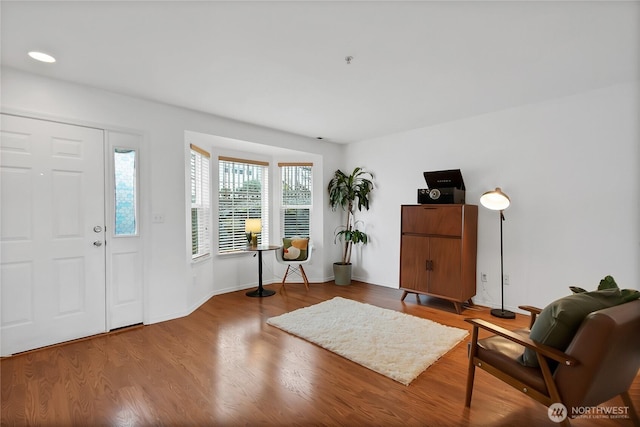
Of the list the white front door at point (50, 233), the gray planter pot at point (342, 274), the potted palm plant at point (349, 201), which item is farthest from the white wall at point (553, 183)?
the white front door at point (50, 233)

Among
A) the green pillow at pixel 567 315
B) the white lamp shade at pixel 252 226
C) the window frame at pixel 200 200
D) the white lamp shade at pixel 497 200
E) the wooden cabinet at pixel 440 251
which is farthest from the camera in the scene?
the white lamp shade at pixel 252 226

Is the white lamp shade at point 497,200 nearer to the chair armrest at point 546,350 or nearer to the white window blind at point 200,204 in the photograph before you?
the chair armrest at point 546,350

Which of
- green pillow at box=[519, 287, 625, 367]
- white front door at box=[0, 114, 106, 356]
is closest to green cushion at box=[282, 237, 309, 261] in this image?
white front door at box=[0, 114, 106, 356]

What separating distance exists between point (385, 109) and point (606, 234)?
2666mm

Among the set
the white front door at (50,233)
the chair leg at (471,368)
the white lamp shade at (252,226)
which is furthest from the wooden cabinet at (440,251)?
the white front door at (50,233)

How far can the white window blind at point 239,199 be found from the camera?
4.77 meters

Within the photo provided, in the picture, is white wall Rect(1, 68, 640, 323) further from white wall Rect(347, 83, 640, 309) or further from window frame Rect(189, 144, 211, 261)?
window frame Rect(189, 144, 211, 261)

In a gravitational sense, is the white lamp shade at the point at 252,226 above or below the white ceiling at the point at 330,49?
below

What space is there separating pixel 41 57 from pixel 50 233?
1.52 m

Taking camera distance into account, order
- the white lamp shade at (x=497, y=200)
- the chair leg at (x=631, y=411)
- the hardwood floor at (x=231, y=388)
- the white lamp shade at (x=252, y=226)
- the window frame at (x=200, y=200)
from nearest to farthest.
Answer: the chair leg at (x=631, y=411)
the hardwood floor at (x=231, y=388)
the white lamp shade at (x=497, y=200)
the window frame at (x=200, y=200)
the white lamp shade at (x=252, y=226)

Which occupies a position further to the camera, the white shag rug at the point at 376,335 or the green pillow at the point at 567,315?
the white shag rug at the point at 376,335

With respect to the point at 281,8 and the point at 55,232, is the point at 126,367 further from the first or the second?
the point at 281,8

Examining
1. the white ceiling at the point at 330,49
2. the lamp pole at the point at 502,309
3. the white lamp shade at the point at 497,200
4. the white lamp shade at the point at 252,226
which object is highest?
the white ceiling at the point at 330,49

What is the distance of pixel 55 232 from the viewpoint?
283cm
